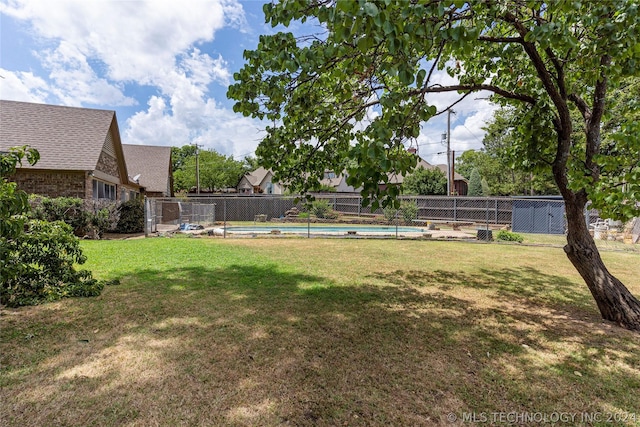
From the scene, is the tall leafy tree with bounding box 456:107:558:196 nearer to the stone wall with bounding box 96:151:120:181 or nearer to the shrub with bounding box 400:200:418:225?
the shrub with bounding box 400:200:418:225

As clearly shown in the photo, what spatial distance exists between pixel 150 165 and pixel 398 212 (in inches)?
792

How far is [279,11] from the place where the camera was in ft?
8.59

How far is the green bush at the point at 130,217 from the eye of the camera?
13.7 meters

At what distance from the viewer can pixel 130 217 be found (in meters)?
13.8

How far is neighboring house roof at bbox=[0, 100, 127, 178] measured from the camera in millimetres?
12836

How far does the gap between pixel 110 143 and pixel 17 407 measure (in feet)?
54.5

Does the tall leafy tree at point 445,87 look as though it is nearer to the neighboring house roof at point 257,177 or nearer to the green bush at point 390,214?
the green bush at point 390,214

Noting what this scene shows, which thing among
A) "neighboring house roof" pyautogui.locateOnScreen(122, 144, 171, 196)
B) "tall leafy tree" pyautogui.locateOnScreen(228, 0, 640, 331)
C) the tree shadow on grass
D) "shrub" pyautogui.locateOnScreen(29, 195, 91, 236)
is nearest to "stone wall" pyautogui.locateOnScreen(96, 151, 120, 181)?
"shrub" pyautogui.locateOnScreen(29, 195, 91, 236)

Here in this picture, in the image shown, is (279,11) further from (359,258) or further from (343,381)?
(359,258)

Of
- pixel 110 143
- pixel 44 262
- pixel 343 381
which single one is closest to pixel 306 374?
pixel 343 381

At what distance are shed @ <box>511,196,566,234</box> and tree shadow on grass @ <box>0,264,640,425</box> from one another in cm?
1333

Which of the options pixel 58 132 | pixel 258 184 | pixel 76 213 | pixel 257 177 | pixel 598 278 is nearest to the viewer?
pixel 598 278

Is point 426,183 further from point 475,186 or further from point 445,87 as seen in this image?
point 445,87

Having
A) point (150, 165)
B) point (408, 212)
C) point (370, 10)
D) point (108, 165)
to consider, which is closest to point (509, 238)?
point (408, 212)
